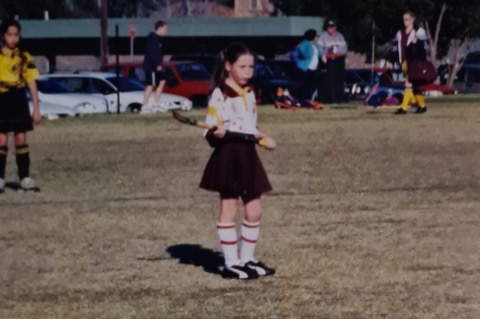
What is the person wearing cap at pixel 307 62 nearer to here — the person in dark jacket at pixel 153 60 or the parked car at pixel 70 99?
the person in dark jacket at pixel 153 60

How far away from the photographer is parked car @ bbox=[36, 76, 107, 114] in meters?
34.4

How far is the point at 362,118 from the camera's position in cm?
2244

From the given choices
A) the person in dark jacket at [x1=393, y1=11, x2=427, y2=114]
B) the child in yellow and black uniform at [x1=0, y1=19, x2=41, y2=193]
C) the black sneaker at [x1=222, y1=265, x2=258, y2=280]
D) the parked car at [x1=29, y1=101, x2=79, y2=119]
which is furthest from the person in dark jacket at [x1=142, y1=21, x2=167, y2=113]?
the black sneaker at [x1=222, y1=265, x2=258, y2=280]

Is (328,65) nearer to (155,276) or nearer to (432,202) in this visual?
(432,202)

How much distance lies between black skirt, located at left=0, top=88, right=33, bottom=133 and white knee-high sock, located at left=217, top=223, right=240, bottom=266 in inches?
201

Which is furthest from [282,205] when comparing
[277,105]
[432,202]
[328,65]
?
[328,65]

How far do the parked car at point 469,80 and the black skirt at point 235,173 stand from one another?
148 feet

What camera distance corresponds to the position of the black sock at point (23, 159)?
13.8 meters

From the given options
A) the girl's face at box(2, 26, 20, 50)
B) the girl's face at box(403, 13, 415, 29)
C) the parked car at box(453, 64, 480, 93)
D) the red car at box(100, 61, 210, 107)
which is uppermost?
the girl's face at box(2, 26, 20, 50)

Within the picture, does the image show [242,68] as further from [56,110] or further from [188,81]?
[188,81]

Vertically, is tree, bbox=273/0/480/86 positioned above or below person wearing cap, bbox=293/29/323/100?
below

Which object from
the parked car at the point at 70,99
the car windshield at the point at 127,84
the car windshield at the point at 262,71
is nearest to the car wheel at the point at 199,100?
the car windshield at the point at 262,71

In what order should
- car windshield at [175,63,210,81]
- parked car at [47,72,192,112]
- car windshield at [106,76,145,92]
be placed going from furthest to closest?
1. car windshield at [175,63,210,81]
2. car windshield at [106,76,145,92]
3. parked car at [47,72,192,112]

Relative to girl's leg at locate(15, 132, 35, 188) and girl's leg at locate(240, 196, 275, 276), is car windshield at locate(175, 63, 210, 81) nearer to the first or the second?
girl's leg at locate(15, 132, 35, 188)
